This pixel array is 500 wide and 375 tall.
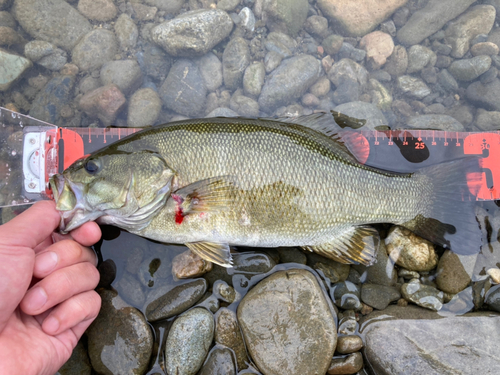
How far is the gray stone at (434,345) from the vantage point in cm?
250

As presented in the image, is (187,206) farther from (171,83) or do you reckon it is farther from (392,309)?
(392,309)

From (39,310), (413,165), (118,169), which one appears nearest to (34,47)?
(118,169)

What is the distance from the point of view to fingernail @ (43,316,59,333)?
2006 mm

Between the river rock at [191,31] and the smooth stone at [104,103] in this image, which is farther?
the river rock at [191,31]

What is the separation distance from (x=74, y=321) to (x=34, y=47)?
329 centimetres

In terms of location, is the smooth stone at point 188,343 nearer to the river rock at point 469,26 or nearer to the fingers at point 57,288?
the fingers at point 57,288

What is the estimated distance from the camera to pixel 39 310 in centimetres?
191

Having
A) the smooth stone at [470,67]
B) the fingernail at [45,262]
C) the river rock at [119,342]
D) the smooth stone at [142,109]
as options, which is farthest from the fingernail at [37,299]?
the smooth stone at [470,67]

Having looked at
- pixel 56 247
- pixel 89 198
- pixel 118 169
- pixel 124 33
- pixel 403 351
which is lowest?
pixel 403 351

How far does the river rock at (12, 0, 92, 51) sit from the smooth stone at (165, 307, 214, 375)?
3.56 meters

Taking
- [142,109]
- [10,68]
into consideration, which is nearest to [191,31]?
[142,109]

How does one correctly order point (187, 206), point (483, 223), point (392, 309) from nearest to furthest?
point (187, 206) < point (392, 309) < point (483, 223)

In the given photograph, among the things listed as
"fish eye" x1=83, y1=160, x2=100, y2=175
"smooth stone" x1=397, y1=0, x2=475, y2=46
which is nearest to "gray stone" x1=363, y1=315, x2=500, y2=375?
"fish eye" x1=83, y1=160, x2=100, y2=175

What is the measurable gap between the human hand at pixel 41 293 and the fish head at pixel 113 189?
0.11 meters
